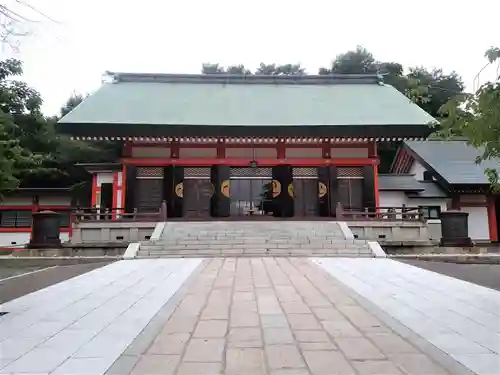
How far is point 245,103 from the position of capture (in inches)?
764

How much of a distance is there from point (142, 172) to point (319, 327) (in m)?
13.7

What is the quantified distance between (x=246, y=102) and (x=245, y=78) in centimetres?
340

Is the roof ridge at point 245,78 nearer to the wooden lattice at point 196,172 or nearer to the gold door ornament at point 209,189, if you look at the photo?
the wooden lattice at point 196,172

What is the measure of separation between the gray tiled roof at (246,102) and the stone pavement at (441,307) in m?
10.1

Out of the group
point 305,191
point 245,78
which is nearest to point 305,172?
point 305,191

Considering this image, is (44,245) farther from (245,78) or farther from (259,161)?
(245,78)

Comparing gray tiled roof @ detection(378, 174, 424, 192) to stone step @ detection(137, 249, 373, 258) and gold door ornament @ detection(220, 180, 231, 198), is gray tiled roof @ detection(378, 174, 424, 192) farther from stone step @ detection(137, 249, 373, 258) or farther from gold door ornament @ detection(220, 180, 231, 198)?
stone step @ detection(137, 249, 373, 258)

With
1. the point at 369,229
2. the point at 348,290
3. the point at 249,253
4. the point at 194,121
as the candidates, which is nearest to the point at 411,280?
the point at 348,290

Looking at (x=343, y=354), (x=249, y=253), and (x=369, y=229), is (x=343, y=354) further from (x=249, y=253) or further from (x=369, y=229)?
(x=369, y=229)

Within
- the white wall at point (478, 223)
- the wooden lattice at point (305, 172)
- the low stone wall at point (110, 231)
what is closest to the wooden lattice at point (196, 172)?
the low stone wall at point (110, 231)

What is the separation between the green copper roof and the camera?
16672 mm

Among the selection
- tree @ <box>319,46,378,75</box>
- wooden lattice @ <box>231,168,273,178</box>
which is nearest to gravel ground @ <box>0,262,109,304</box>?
wooden lattice @ <box>231,168,273,178</box>

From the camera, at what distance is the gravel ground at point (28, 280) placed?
5.68 m

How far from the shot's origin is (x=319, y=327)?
148 inches
